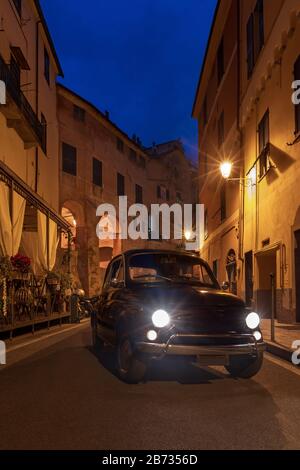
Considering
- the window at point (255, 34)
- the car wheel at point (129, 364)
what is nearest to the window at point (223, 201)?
the window at point (255, 34)

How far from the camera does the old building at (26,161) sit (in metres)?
10.7

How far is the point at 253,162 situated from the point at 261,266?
376 centimetres

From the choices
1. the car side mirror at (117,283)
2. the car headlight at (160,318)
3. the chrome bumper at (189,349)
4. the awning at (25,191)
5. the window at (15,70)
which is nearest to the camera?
the chrome bumper at (189,349)

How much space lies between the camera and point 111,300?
7.63 meters

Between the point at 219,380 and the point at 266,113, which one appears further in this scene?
the point at 266,113

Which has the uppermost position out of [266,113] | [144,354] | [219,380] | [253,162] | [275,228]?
[266,113]

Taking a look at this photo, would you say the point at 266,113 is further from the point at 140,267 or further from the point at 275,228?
the point at 140,267

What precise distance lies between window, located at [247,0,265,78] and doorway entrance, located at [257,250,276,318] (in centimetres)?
697

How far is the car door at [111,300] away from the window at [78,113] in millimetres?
24924

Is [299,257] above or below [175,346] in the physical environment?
above

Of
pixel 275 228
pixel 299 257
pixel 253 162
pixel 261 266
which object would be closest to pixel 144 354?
pixel 299 257

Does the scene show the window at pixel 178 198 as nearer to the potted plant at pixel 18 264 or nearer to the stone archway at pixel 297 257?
the stone archway at pixel 297 257

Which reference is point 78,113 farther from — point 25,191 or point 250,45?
point 25,191
